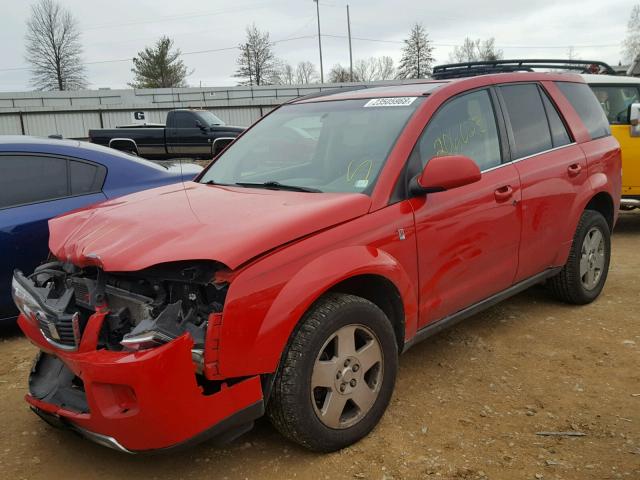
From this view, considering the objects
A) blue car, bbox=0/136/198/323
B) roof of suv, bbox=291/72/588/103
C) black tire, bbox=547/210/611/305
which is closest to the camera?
roof of suv, bbox=291/72/588/103

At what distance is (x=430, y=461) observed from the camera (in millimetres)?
2756

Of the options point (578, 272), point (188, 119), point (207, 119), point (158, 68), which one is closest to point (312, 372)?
point (578, 272)

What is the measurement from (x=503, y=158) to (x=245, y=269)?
2.19 metres

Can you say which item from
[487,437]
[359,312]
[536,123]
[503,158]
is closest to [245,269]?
[359,312]

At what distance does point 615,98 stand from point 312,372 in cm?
700

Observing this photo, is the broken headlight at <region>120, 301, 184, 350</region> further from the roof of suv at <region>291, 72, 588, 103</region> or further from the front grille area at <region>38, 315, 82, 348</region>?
the roof of suv at <region>291, 72, 588, 103</region>

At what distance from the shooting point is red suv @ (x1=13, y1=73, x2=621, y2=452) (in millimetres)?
2367

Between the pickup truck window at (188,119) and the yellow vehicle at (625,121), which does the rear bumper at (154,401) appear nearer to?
the yellow vehicle at (625,121)

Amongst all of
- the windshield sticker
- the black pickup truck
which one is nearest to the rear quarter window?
the windshield sticker

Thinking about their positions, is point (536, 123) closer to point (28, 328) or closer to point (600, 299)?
point (600, 299)

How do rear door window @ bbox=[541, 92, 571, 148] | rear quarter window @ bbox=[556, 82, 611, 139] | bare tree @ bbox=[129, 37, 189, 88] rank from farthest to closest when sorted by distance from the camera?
1. bare tree @ bbox=[129, 37, 189, 88]
2. rear quarter window @ bbox=[556, 82, 611, 139]
3. rear door window @ bbox=[541, 92, 571, 148]

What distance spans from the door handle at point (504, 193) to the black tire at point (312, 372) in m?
1.25

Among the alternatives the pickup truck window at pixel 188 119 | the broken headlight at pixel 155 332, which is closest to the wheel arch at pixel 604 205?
the broken headlight at pixel 155 332

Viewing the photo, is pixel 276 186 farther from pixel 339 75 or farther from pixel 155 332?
pixel 339 75
